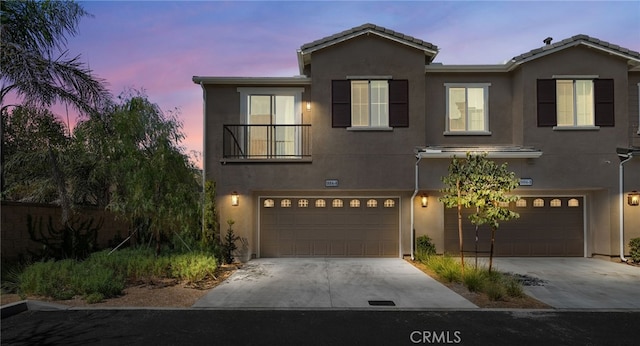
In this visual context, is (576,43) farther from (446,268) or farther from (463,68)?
(446,268)

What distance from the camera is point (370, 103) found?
43.2 feet

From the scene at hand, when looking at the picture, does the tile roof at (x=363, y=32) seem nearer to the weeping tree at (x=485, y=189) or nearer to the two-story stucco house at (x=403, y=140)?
the two-story stucco house at (x=403, y=140)

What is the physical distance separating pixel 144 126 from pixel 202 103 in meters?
3.49

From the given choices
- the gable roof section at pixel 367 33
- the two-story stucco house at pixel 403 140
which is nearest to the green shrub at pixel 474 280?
the two-story stucco house at pixel 403 140

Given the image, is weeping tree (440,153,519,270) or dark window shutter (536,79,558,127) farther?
dark window shutter (536,79,558,127)

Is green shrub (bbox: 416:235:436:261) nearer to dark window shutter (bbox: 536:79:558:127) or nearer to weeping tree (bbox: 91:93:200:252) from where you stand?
dark window shutter (bbox: 536:79:558:127)

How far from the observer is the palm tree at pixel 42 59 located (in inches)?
363

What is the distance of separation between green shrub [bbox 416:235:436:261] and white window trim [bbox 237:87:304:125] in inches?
214

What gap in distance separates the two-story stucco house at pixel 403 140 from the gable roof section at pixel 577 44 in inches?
1.3

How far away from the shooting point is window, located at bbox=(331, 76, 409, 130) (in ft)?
42.5

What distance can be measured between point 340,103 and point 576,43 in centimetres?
759

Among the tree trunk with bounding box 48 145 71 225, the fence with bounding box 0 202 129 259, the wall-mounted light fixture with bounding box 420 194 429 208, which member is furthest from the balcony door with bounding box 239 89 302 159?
the tree trunk with bounding box 48 145 71 225

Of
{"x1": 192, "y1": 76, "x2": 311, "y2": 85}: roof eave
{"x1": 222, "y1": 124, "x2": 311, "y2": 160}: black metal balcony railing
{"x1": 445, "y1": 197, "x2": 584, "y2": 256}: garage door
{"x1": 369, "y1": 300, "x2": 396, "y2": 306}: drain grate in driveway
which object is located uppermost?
{"x1": 192, "y1": 76, "x2": 311, "y2": 85}: roof eave

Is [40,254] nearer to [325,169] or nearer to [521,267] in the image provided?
[325,169]
